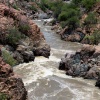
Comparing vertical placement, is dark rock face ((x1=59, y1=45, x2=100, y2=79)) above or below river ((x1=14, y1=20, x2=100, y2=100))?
above

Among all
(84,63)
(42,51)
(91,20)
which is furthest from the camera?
(91,20)

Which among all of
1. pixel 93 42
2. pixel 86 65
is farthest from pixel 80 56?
pixel 93 42

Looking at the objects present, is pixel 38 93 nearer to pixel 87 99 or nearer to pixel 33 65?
pixel 87 99

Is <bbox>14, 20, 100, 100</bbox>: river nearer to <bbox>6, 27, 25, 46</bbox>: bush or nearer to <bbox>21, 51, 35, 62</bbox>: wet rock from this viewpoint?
<bbox>21, 51, 35, 62</bbox>: wet rock

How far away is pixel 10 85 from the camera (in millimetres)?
17797

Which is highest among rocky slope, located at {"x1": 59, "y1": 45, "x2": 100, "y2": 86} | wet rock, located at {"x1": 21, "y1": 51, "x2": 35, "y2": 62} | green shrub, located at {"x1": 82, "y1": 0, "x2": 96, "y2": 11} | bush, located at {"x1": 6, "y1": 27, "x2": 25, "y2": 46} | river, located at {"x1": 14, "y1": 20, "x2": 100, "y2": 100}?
green shrub, located at {"x1": 82, "y1": 0, "x2": 96, "y2": 11}

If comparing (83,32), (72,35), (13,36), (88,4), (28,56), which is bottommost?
(72,35)

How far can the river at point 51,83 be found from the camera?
20.4m

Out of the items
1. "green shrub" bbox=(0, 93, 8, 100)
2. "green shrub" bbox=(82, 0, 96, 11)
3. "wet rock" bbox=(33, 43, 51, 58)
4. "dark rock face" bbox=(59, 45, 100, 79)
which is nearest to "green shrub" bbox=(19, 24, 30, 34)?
"wet rock" bbox=(33, 43, 51, 58)

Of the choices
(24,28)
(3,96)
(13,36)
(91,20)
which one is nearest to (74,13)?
A: (91,20)

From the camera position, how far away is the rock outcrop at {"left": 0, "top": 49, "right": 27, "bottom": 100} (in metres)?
17.4

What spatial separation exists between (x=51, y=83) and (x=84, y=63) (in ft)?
14.9

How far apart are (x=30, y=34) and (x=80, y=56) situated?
908 cm

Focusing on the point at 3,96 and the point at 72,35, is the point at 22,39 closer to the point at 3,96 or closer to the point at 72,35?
the point at 72,35
